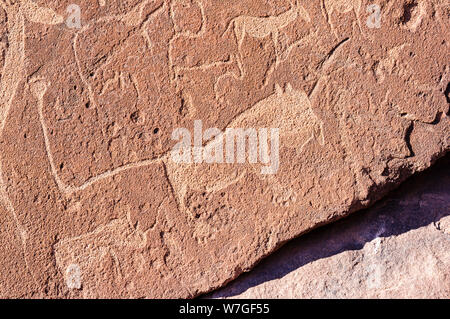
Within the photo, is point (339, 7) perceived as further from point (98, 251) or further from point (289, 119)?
point (98, 251)

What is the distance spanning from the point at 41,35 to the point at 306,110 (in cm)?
90

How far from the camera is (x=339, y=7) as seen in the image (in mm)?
2098

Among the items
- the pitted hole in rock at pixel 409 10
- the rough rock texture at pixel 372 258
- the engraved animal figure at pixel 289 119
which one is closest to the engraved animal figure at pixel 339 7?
the pitted hole in rock at pixel 409 10

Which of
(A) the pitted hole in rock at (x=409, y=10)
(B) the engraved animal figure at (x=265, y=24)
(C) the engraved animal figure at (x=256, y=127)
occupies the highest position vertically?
(A) the pitted hole in rock at (x=409, y=10)

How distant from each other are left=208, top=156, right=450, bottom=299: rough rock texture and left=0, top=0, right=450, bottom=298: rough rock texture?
11cm

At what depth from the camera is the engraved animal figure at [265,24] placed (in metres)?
2.09

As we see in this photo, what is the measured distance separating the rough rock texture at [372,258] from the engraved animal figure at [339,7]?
63 cm

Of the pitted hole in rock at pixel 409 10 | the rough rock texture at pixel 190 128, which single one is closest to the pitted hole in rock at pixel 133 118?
the rough rock texture at pixel 190 128

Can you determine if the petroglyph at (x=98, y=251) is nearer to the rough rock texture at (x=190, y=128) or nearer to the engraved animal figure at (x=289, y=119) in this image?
the rough rock texture at (x=190, y=128)

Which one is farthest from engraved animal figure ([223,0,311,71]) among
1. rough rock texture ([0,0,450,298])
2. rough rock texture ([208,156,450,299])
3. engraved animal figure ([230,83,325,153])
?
rough rock texture ([208,156,450,299])

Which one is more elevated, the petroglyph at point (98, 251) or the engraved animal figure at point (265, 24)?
the engraved animal figure at point (265, 24)

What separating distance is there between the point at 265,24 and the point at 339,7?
25 cm

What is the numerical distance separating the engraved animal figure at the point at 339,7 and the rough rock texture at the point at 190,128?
0.8 inches

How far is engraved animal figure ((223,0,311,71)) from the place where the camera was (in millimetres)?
2088
